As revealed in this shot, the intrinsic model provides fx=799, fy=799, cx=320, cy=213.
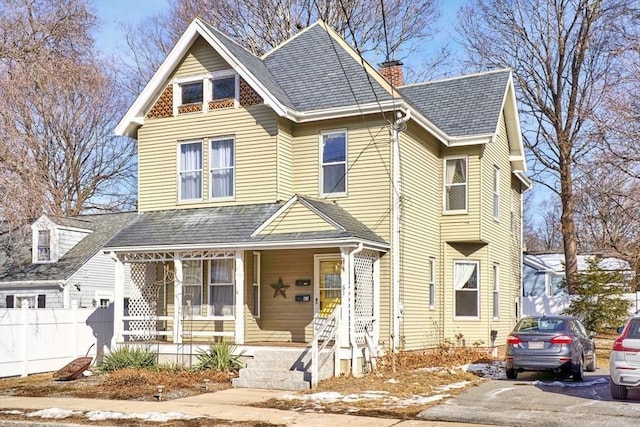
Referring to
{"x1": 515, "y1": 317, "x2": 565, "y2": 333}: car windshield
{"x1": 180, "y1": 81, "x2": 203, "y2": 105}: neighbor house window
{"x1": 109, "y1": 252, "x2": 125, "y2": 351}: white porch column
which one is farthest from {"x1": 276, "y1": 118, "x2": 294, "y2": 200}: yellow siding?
{"x1": 515, "y1": 317, "x2": 565, "y2": 333}: car windshield

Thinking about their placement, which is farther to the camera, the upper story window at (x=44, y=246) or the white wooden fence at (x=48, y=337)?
the upper story window at (x=44, y=246)

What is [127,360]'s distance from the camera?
20.1 meters

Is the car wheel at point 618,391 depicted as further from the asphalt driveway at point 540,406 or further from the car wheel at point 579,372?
the car wheel at point 579,372

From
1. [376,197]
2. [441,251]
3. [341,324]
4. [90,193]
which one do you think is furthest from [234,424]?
[90,193]

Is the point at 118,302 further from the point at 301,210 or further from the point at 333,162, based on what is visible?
the point at 333,162

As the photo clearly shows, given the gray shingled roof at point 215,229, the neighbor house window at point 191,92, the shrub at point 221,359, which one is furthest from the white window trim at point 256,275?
the neighbor house window at point 191,92

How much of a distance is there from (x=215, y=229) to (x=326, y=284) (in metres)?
3.30

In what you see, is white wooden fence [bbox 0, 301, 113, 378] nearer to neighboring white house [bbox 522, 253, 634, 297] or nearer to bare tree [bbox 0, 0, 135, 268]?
bare tree [bbox 0, 0, 135, 268]

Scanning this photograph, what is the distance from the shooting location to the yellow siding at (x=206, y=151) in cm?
2156

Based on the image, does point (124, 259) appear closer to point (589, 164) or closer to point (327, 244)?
point (327, 244)

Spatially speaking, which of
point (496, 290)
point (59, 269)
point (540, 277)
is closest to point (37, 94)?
point (59, 269)

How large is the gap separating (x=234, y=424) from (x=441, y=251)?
40.9 feet

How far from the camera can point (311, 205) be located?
19656 mm

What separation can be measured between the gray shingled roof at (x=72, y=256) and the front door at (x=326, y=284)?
44.0ft
